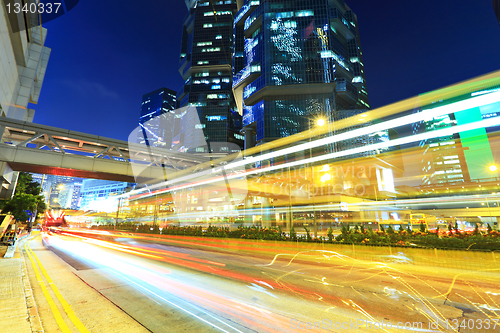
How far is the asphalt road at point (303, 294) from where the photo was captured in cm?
474

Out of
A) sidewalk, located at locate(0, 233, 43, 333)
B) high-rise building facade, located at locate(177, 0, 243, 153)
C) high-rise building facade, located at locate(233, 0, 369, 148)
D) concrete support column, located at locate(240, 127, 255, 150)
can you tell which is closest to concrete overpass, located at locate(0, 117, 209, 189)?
sidewalk, located at locate(0, 233, 43, 333)

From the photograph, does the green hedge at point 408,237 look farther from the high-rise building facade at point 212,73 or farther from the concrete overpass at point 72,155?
the high-rise building facade at point 212,73

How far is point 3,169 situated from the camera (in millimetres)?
17875

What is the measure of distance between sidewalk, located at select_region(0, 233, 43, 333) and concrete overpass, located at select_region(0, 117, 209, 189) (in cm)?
1434

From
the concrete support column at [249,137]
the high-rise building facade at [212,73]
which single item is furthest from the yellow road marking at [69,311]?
the high-rise building facade at [212,73]

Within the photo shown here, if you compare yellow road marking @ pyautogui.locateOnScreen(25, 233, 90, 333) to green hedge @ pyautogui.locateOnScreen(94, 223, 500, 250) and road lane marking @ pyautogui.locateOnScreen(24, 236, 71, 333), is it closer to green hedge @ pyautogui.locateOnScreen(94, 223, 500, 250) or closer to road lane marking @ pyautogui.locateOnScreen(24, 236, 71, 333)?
road lane marking @ pyautogui.locateOnScreen(24, 236, 71, 333)

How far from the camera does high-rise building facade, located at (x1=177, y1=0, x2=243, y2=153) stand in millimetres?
132750

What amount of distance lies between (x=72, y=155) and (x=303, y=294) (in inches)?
854

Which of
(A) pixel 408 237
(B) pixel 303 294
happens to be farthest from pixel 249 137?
(B) pixel 303 294

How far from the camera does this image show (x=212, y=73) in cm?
14600

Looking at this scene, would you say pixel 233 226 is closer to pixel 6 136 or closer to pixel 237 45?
pixel 6 136

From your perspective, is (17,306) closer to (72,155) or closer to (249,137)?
(72,155)

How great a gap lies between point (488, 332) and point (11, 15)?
131 ft

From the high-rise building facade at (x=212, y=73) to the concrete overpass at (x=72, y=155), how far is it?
10634cm
